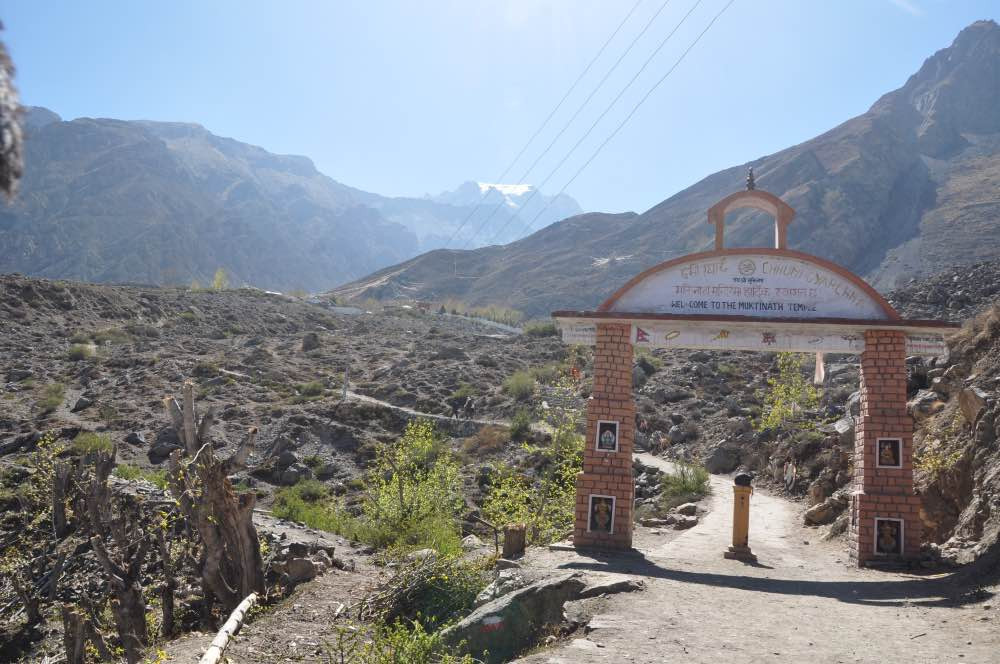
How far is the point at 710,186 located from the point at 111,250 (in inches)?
3971

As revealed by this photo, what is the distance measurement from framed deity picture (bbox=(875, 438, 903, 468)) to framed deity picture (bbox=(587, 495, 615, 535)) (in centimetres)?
367

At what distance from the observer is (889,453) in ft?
35.3

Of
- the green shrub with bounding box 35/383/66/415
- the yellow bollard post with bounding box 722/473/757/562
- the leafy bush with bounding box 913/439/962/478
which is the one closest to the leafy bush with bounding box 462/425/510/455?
the green shrub with bounding box 35/383/66/415

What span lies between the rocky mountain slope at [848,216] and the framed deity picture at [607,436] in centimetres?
5940

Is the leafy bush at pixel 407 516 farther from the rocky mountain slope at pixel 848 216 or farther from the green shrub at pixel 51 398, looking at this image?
the rocky mountain slope at pixel 848 216

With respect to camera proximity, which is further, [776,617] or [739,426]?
[739,426]

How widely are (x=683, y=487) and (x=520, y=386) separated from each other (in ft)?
55.6

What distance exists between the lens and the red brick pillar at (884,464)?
1059cm

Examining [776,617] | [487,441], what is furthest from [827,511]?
[487,441]

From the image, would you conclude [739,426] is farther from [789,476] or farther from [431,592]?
[431,592]

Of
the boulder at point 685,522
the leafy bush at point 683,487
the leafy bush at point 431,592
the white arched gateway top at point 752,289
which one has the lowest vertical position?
the leafy bush at point 431,592

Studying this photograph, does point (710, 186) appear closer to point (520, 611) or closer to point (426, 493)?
point (426, 493)

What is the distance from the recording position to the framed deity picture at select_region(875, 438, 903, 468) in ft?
35.1

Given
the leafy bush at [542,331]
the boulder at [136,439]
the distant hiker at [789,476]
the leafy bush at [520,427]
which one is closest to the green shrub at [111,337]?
the boulder at [136,439]
